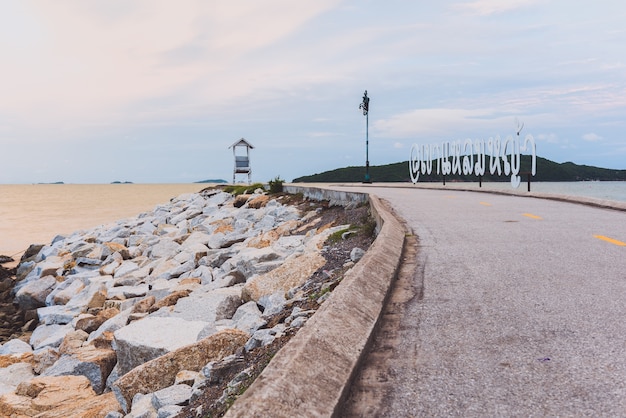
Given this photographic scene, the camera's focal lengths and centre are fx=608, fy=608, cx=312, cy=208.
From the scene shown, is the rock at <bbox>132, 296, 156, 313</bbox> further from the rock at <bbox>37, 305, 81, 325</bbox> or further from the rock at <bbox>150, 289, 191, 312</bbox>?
the rock at <bbox>37, 305, 81, 325</bbox>

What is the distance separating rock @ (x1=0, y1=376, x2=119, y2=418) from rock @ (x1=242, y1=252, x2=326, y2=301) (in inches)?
91.6

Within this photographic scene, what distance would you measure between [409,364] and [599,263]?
4396 mm

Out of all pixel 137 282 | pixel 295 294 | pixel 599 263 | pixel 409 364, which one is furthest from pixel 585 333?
pixel 137 282

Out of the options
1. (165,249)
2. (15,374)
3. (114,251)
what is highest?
(165,249)

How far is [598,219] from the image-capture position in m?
12.2

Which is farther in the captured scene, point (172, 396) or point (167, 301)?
point (167, 301)

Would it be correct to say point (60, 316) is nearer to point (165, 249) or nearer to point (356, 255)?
point (165, 249)

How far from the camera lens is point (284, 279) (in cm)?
821

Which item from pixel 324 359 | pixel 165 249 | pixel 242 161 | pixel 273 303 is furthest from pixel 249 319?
pixel 242 161

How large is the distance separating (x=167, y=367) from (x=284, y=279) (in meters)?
2.85

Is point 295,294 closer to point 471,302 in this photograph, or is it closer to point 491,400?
point 471,302

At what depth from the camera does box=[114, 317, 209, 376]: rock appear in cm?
639

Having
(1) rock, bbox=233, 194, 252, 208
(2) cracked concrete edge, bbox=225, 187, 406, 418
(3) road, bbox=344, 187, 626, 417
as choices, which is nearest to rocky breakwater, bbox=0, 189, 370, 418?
(2) cracked concrete edge, bbox=225, 187, 406, 418

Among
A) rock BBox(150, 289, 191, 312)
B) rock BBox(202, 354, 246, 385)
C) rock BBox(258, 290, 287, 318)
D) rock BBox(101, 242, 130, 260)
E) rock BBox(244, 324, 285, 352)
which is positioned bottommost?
rock BBox(101, 242, 130, 260)
